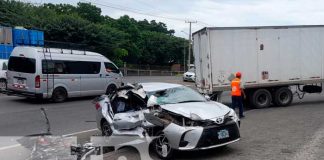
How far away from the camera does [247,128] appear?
11.0 meters

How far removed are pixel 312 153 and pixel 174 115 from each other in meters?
2.49

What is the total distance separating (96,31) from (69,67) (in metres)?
31.8

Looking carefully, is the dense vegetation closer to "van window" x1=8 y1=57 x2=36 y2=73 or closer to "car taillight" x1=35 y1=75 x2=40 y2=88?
"van window" x1=8 y1=57 x2=36 y2=73

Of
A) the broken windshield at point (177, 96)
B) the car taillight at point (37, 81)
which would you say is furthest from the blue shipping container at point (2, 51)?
the broken windshield at point (177, 96)

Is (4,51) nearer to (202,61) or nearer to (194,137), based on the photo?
(202,61)

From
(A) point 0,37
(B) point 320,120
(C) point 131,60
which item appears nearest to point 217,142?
(B) point 320,120

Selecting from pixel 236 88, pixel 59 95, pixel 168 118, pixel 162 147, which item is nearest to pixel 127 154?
pixel 162 147

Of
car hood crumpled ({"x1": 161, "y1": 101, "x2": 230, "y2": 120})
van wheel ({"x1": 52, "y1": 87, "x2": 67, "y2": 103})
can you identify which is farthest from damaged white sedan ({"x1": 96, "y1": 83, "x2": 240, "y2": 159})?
van wheel ({"x1": 52, "y1": 87, "x2": 67, "y2": 103})

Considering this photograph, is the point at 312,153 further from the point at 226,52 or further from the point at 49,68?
the point at 49,68

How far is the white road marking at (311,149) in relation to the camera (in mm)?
7391

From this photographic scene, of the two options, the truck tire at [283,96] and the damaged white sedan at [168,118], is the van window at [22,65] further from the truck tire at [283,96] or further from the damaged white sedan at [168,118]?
the truck tire at [283,96]

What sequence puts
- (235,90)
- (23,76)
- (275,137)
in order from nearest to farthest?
(275,137), (235,90), (23,76)

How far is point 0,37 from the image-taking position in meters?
29.5

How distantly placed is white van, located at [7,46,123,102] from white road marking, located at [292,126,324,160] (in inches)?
439
